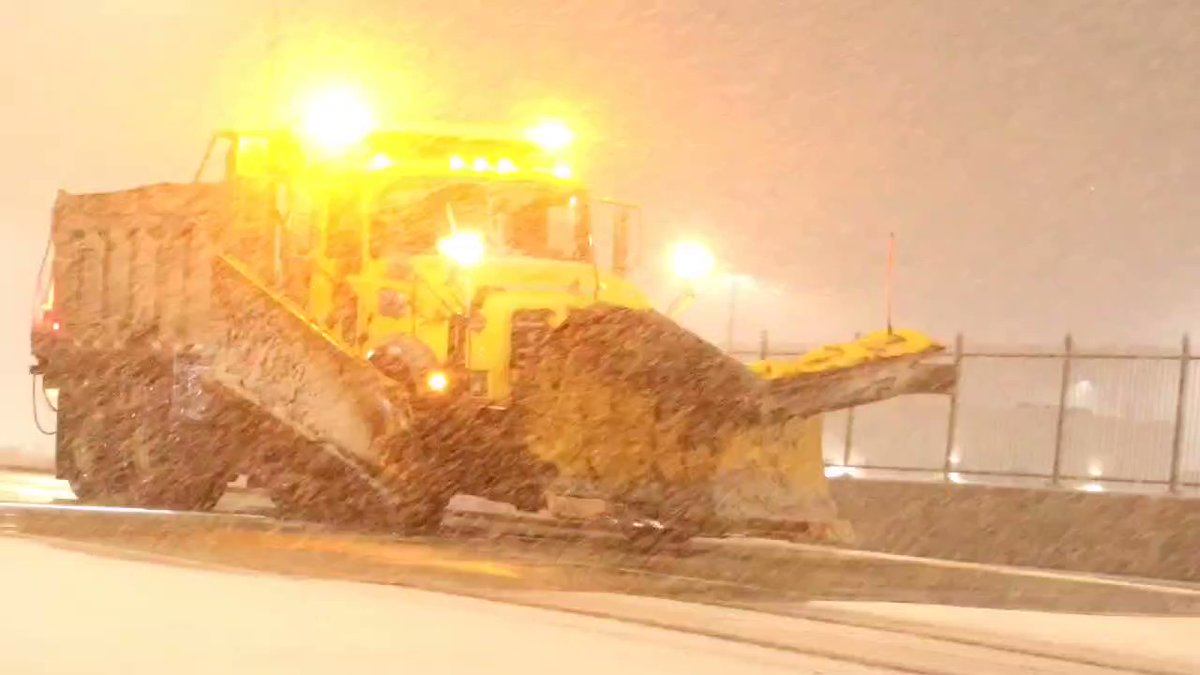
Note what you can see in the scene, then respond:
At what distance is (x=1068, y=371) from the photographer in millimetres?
21781

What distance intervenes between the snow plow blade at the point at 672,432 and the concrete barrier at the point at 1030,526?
444cm

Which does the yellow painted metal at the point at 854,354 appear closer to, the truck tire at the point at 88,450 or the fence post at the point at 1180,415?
the fence post at the point at 1180,415

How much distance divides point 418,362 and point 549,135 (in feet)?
10.4

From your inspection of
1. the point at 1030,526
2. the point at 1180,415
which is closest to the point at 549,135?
the point at 1030,526

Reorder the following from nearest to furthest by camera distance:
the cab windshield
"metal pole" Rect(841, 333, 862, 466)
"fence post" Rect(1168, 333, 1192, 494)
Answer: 1. the cab windshield
2. "fence post" Rect(1168, 333, 1192, 494)
3. "metal pole" Rect(841, 333, 862, 466)

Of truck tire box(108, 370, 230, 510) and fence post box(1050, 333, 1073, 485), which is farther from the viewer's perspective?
fence post box(1050, 333, 1073, 485)

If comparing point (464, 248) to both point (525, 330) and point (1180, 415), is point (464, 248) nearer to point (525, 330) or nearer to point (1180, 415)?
point (525, 330)

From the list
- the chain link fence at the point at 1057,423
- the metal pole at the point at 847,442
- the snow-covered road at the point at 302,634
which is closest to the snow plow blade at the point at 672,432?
the snow-covered road at the point at 302,634

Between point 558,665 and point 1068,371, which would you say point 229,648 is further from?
point 1068,371

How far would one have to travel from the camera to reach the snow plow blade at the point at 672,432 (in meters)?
15.9

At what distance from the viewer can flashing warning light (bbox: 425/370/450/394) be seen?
57.4ft

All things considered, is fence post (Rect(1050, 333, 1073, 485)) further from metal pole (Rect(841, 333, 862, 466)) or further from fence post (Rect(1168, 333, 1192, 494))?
metal pole (Rect(841, 333, 862, 466))

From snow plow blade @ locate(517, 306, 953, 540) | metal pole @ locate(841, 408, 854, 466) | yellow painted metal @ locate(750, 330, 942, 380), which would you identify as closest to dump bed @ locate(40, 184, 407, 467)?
snow plow blade @ locate(517, 306, 953, 540)

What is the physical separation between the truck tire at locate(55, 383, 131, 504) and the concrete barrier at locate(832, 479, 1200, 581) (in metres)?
7.37
